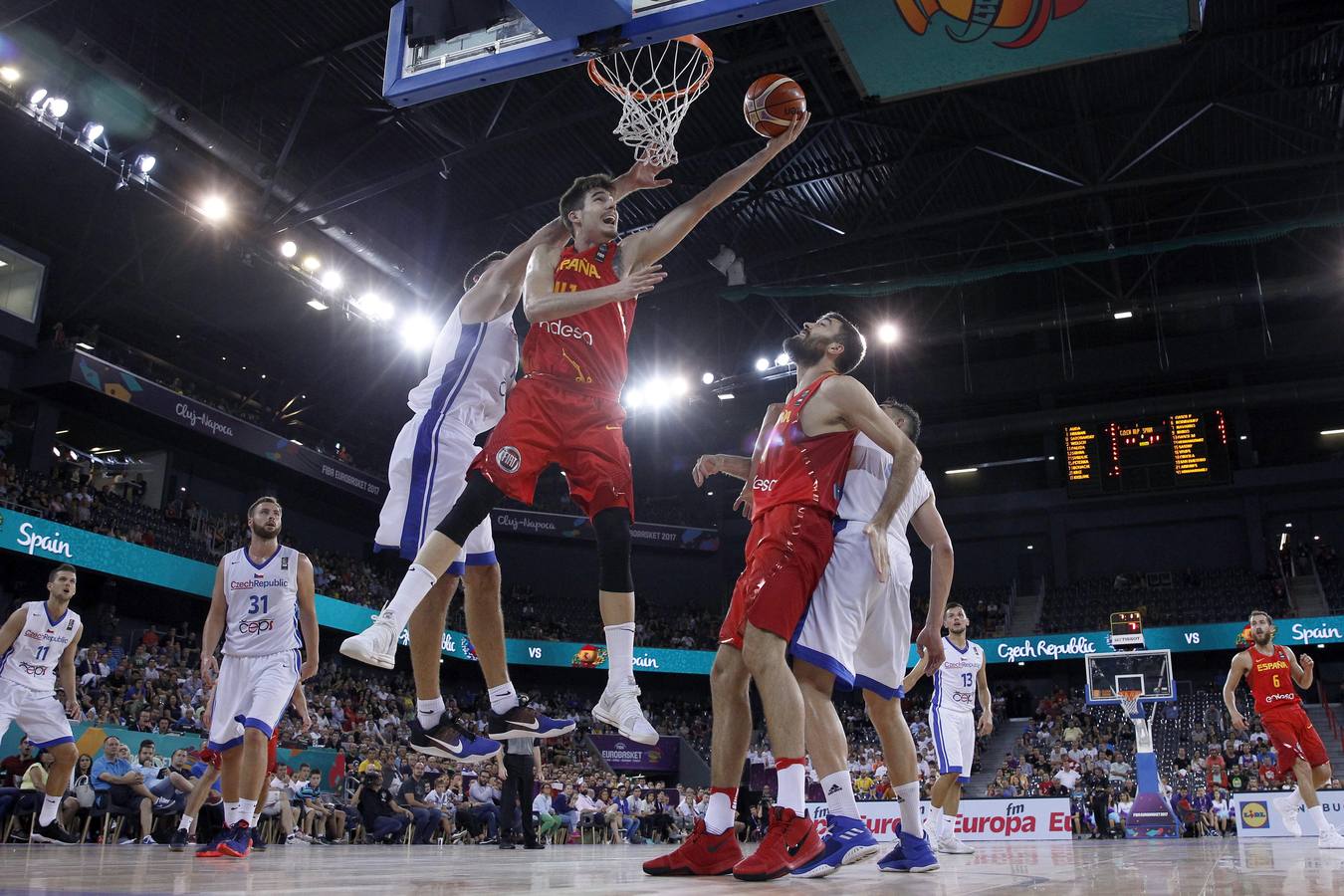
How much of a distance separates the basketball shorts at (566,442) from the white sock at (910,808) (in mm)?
1895

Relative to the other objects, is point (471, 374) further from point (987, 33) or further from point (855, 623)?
point (987, 33)

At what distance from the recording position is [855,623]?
14.7ft

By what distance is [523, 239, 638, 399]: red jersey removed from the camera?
4.44m

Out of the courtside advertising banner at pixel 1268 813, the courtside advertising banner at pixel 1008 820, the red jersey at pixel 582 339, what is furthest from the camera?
the courtside advertising banner at pixel 1008 820

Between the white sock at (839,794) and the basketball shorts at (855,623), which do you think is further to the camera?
the basketball shorts at (855,623)

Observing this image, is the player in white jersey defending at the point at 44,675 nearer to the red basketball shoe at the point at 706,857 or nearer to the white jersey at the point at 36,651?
the white jersey at the point at 36,651

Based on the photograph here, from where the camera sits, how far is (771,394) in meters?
29.4

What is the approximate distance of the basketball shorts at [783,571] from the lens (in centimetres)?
406

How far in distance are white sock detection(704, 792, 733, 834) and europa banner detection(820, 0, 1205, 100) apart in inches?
380

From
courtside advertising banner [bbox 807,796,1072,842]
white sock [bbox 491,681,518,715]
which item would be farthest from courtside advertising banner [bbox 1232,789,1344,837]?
white sock [bbox 491,681,518,715]

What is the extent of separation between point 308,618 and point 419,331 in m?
13.3

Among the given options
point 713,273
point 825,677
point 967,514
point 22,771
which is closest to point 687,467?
point 967,514

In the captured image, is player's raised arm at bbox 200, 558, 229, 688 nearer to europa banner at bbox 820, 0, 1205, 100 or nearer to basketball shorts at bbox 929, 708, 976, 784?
basketball shorts at bbox 929, 708, 976, 784

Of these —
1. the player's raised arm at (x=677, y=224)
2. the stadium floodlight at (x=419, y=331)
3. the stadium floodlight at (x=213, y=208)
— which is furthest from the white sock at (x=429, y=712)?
the stadium floodlight at (x=419, y=331)
